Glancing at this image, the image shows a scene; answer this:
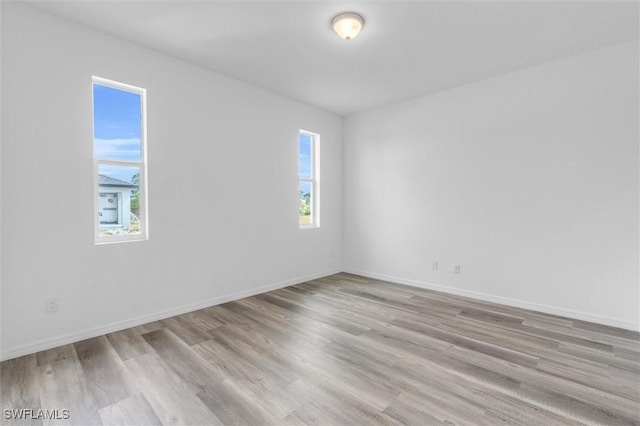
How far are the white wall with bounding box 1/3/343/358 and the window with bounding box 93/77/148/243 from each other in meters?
0.10

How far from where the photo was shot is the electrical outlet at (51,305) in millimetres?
2512

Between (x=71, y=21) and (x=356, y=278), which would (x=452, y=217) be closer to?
(x=356, y=278)

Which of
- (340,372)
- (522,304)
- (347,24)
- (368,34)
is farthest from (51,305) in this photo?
(522,304)

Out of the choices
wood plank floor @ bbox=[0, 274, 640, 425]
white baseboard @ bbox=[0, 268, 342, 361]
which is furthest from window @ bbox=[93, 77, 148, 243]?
wood plank floor @ bbox=[0, 274, 640, 425]

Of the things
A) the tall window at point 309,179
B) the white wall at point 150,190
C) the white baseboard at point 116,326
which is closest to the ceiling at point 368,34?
the white wall at point 150,190

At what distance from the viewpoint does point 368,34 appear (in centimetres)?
280

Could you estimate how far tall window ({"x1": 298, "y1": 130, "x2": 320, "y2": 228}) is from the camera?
4918 millimetres

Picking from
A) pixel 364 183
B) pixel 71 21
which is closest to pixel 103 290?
pixel 71 21

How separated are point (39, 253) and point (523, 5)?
445 cm

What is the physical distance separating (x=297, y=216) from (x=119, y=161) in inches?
96.5

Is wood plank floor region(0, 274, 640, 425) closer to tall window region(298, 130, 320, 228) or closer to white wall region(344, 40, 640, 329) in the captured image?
white wall region(344, 40, 640, 329)

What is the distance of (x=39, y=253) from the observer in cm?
247

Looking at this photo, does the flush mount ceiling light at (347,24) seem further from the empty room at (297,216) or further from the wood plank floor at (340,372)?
the wood plank floor at (340,372)

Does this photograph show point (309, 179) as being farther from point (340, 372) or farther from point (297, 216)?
point (340, 372)
